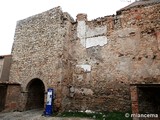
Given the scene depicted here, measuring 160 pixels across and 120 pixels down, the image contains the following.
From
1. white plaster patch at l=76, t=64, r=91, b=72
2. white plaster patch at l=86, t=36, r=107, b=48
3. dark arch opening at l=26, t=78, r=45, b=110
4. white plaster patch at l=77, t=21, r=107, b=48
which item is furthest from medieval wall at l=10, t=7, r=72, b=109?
white plaster patch at l=86, t=36, r=107, b=48

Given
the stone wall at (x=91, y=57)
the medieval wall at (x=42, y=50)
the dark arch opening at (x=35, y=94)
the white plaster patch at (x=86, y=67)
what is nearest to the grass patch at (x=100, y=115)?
the stone wall at (x=91, y=57)

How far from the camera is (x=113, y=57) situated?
344 inches

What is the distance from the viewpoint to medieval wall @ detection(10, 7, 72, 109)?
9421 millimetres

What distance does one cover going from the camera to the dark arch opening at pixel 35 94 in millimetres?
10398

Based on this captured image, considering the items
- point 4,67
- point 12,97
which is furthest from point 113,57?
point 4,67

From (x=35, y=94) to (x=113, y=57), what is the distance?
5.29 m

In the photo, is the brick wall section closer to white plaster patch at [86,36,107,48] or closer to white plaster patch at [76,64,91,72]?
white plaster patch at [76,64,91,72]

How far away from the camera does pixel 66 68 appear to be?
958 centimetres

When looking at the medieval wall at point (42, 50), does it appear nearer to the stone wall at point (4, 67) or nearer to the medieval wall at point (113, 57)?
the medieval wall at point (113, 57)

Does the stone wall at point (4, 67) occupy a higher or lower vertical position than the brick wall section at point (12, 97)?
higher

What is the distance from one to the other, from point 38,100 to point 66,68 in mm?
3240

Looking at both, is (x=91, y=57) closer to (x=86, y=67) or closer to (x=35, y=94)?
(x=86, y=67)

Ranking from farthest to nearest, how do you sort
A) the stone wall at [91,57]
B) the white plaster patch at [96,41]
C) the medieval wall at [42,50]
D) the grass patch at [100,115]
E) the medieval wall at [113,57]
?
the medieval wall at [42,50] → the white plaster patch at [96,41] → the stone wall at [91,57] → the medieval wall at [113,57] → the grass patch at [100,115]

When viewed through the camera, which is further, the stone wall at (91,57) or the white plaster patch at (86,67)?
the white plaster patch at (86,67)
